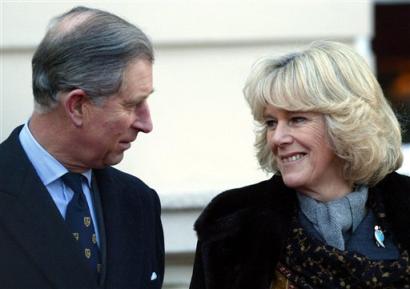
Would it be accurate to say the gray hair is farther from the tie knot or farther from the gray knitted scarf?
the gray knitted scarf

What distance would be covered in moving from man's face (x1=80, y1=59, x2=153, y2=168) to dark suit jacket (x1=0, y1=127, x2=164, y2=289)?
0.60ft

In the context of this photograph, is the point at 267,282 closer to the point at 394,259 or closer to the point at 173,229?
the point at 394,259

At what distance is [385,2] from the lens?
17.9 feet

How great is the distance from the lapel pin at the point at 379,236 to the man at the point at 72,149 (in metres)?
0.79

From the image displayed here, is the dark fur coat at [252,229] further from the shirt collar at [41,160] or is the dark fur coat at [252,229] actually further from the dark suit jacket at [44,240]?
the shirt collar at [41,160]

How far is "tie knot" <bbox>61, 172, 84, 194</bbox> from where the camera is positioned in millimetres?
3750

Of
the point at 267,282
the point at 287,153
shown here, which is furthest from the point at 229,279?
the point at 287,153

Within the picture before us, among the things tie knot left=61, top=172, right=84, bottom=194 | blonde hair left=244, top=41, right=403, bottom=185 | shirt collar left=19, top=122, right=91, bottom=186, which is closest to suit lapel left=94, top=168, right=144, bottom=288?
tie knot left=61, top=172, right=84, bottom=194

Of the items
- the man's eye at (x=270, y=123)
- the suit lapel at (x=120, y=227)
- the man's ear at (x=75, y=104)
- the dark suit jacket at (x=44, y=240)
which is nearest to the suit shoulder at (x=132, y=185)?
the suit lapel at (x=120, y=227)

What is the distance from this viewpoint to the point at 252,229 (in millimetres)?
3951

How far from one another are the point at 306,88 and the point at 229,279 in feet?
2.14

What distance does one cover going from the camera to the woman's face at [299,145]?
12.6ft

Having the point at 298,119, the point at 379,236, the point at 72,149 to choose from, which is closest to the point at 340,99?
the point at 298,119

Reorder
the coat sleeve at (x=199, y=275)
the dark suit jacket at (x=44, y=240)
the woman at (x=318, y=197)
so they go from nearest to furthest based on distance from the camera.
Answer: the dark suit jacket at (x=44, y=240) < the woman at (x=318, y=197) < the coat sleeve at (x=199, y=275)
